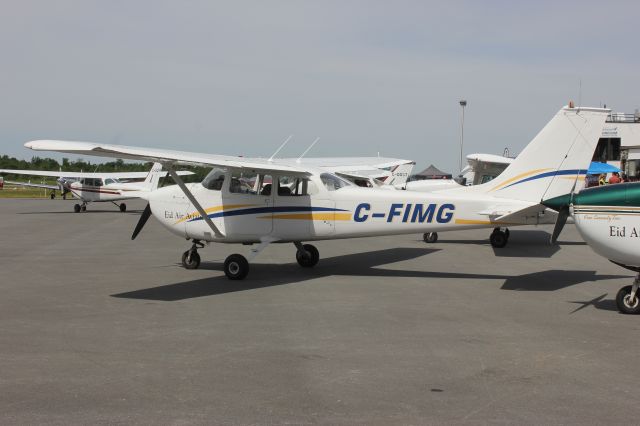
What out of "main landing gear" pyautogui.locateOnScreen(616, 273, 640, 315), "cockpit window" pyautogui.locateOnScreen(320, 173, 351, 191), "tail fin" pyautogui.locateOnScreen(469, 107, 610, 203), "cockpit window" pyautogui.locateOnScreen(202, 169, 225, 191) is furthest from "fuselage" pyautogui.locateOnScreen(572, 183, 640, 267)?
"cockpit window" pyautogui.locateOnScreen(202, 169, 225, 191)

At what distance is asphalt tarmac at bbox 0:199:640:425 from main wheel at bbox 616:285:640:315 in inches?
8.4

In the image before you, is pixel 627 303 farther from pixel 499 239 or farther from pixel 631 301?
pixel 499 239

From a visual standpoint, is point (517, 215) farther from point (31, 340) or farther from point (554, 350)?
point (31, 340)

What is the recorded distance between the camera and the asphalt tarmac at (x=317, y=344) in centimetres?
459

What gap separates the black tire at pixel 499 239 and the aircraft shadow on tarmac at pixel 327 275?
10.5 feet

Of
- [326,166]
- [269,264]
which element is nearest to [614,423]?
[269,264]

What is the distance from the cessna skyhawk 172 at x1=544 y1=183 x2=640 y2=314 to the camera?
297 inches

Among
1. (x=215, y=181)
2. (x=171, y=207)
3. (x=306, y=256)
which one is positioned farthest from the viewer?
(x=306, y=256)

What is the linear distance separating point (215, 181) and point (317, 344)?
590cm

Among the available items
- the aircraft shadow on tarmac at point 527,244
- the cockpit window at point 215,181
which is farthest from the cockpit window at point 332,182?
the aircraft shadow on tarmac at point 527,244

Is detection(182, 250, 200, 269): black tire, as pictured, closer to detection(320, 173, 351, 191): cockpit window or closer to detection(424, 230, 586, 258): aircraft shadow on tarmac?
detection(320, 173, 351, 191): cockpit window

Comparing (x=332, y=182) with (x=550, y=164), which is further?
(x=332, y=182)

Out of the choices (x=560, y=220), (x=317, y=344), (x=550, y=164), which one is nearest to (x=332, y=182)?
(x=550, y=164)

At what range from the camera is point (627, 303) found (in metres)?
7.98
